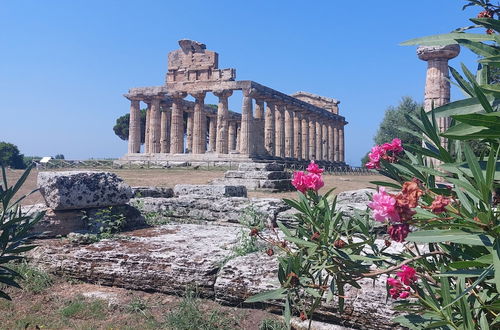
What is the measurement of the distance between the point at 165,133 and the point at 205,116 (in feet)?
14.5

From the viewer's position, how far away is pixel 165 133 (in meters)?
40.6

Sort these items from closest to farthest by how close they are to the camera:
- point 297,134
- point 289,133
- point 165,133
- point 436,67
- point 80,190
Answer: point 80,190 → point 436,67 → point 165,133 → point 289,133 → point 297,134

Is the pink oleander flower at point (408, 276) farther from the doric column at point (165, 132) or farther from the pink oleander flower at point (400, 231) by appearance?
the doric column at point (165, 132)

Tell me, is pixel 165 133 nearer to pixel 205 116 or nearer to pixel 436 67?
pixel 205 116

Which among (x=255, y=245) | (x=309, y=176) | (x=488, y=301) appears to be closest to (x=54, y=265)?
(x=255, y=245)

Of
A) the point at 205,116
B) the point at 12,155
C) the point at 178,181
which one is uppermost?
the point at 205,116

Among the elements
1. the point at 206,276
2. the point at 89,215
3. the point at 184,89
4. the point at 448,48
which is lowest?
the point at 206,276

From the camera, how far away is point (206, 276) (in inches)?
153

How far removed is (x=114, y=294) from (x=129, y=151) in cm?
3672

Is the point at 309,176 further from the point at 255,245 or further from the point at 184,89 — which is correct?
the point at 184,89

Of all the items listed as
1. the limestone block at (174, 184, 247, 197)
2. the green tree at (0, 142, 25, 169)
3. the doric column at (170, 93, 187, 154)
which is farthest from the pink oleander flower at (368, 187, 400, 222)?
the green tree at (0, 142, 25, 169)

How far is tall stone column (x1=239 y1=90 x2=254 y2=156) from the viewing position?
3450cm

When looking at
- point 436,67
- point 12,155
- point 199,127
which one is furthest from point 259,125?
point 12,155

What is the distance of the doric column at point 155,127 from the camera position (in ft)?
128
